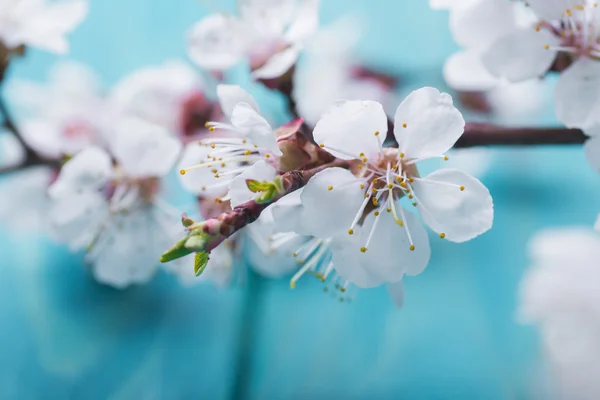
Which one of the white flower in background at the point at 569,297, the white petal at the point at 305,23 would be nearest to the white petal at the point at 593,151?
the white petal at the point at 305,23

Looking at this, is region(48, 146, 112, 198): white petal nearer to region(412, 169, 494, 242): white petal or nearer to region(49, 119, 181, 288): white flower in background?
region(49, 119, 181, 288): white flower in background

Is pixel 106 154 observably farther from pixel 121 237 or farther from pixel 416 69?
pixel 416 69

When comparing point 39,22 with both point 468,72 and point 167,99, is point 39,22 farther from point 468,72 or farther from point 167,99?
point 468,72

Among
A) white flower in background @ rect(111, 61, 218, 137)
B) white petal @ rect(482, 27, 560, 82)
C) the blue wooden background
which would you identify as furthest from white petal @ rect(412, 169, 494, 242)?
the blue wooden background

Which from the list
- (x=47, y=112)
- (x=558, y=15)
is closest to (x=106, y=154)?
(x=47, y=112)

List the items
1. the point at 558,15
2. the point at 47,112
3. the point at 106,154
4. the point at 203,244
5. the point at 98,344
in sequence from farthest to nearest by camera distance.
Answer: the point at 98,344, the point at 47,112, the point at 106,154, the point at 558,15, the point at 203,244

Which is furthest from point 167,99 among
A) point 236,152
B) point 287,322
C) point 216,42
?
point 287,322
